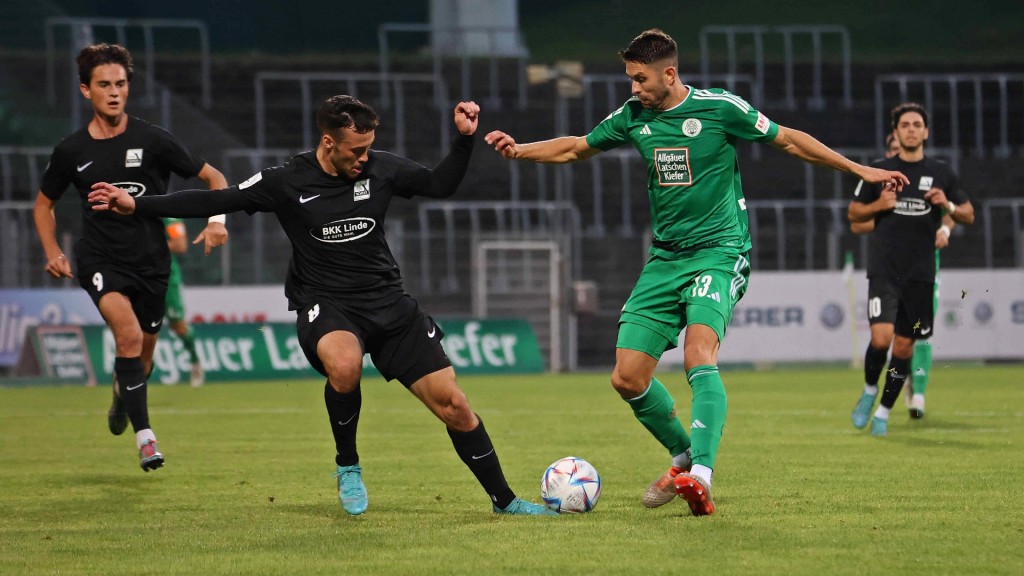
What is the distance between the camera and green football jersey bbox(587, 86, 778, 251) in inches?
273

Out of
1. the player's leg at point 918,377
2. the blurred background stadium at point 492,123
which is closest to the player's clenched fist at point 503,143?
the player's leg at point 918,377

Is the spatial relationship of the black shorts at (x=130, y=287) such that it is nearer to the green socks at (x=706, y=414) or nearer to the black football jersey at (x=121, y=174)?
the black football jersey at (x=121, y=174)

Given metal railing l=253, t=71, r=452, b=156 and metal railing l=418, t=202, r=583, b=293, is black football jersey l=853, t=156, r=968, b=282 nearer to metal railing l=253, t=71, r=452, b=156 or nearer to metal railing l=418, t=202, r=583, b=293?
metal railing l=418, t=202, r=583, b=293

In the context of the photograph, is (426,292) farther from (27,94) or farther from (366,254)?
(366,254)

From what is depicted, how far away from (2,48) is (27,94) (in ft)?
3.12

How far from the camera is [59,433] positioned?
1157cm

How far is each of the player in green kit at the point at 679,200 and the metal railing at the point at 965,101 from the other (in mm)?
19808

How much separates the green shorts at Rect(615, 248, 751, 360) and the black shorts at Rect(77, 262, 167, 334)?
3175mm

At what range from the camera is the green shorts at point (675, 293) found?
269 inches

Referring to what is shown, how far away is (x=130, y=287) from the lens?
28.3 feet

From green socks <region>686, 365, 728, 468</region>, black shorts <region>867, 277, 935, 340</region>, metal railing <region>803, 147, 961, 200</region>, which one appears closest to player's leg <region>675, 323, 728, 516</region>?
green socks <region>686, 365, 728, 468</region>

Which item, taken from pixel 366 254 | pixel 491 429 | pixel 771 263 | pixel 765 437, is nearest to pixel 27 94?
pixel 771 263

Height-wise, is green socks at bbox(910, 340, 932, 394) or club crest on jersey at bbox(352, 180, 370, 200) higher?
club crest on jersey at bbox(352, 180, 370, 200)

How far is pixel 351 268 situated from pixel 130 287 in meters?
2.38
